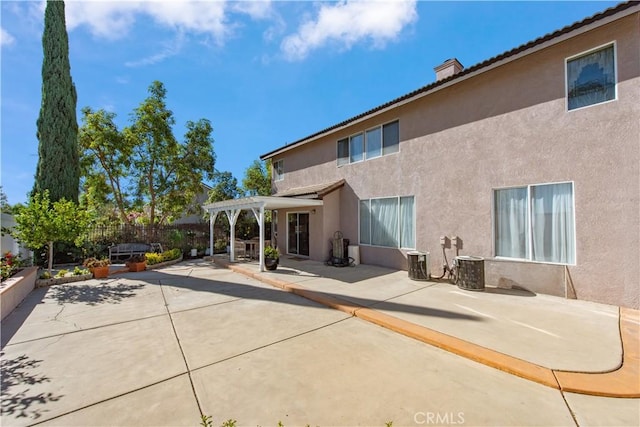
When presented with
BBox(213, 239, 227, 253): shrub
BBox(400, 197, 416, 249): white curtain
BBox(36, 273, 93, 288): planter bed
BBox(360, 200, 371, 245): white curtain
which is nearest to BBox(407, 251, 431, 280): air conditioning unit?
BBox(400, 197, 416, 249): white curtain

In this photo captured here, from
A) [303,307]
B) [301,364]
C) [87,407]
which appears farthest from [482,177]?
[87,407]

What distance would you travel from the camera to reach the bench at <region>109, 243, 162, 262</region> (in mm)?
12336

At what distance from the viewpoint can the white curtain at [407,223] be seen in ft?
29.4

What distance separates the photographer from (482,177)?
738 centimetres

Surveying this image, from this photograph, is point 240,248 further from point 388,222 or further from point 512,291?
point 512,291

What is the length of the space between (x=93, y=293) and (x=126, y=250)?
638 cm

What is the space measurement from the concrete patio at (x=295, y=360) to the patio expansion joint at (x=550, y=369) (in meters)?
0.08

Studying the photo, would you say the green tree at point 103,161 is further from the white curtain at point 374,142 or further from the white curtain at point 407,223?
the white curtain at point 407,223

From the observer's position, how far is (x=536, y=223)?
6512 mm

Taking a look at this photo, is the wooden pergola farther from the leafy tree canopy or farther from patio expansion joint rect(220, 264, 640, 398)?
the leafy tree canopy

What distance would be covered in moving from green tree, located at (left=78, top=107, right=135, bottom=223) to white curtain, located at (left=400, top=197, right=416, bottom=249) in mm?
14401

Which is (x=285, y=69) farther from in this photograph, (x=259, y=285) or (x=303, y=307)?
(x=303, y=307)

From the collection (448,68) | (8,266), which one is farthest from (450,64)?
(8,266)

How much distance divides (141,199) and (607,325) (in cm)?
1930
